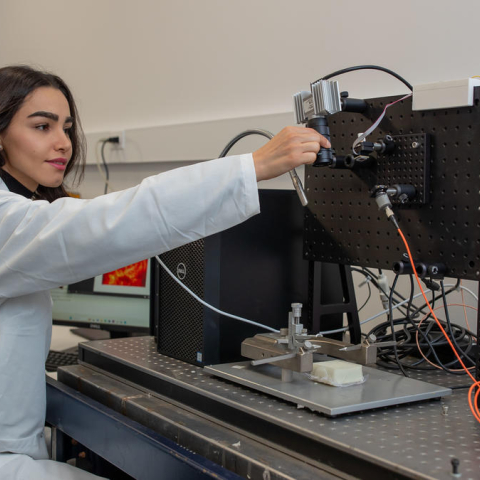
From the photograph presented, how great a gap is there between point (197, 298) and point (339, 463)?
0.47 m

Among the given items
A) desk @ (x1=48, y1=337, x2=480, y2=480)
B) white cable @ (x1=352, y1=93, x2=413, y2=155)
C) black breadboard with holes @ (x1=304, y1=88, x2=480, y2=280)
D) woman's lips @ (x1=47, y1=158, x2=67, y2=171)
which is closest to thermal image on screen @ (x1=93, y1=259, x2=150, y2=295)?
woman's lips @ (x1=47, y1=158, x2=67, y2=171)

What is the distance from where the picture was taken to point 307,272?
1.29 meters

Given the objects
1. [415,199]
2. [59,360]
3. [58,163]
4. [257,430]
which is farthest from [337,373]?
[59,360]

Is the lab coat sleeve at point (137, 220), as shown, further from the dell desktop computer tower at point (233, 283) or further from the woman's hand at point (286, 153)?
the dell desktop computer tower at point (233, 283)

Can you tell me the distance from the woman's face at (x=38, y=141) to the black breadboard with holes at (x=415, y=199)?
0.58 m

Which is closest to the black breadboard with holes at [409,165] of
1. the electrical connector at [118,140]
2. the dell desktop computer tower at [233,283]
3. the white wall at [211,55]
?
the dell desktop computer tower at [233,283]

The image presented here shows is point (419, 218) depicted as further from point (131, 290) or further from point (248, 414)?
point (131, 290)

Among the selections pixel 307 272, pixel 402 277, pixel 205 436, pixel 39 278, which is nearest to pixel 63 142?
pixel 39 278

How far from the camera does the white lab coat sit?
0.95 m

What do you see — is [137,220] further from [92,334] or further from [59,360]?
[92,334]

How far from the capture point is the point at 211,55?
221cm

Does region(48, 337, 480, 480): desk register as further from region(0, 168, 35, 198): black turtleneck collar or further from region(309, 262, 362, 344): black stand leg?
region(0, 168, 35, 198): black turtleneck collar

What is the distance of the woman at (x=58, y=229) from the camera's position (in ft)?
3.13

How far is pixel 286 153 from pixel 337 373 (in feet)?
→ 1.13
